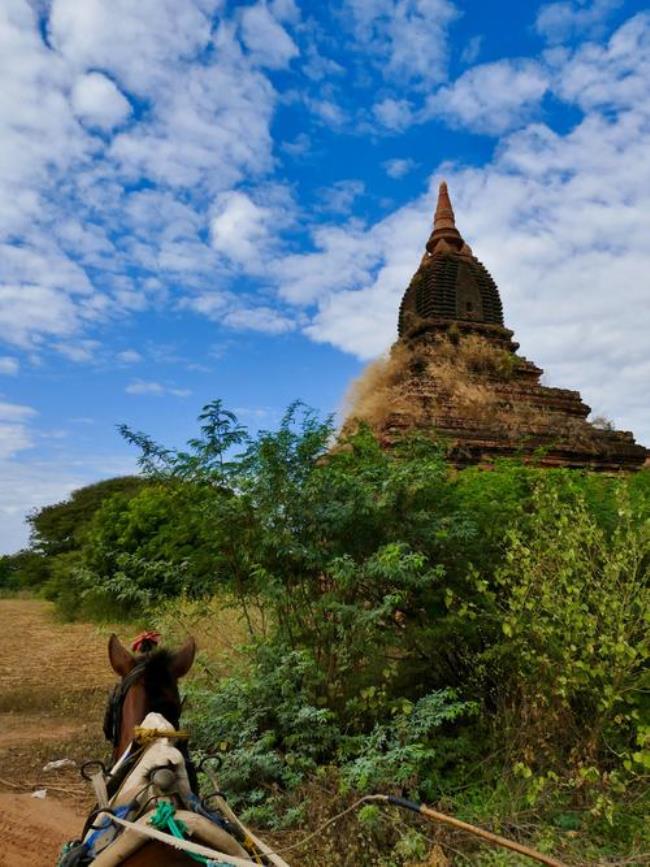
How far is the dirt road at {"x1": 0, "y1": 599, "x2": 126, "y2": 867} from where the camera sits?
472cm

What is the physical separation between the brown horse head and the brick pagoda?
9161mm

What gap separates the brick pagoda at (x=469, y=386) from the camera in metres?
14.8

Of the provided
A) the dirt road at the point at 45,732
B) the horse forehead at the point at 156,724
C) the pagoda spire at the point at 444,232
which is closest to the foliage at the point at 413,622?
the dirt road at the point at 45,732

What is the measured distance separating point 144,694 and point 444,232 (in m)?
22.9

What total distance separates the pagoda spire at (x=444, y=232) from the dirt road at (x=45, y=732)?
16882mm

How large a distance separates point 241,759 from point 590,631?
2.74 m

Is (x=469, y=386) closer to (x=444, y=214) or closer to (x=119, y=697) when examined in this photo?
(x=444, y=214)

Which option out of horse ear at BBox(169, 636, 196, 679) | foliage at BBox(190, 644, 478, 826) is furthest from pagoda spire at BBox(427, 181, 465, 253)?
horse ear at BBox(169, 636, 196, 679)

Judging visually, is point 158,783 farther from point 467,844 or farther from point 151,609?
point 151,609

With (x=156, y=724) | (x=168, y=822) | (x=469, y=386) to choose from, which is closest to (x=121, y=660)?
(x=156, y=724)

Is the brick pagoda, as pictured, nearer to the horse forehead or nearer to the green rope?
the horse forehead

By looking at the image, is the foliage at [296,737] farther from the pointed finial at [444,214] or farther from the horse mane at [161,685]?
the pointed finial at [444,214]

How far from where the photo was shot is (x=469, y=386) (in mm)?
16750

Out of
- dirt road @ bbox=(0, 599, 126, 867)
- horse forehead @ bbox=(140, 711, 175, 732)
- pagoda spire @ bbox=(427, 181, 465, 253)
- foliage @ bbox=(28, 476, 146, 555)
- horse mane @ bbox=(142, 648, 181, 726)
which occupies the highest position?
pagoda spire @ bbox=(427, 181, 465, 253)
